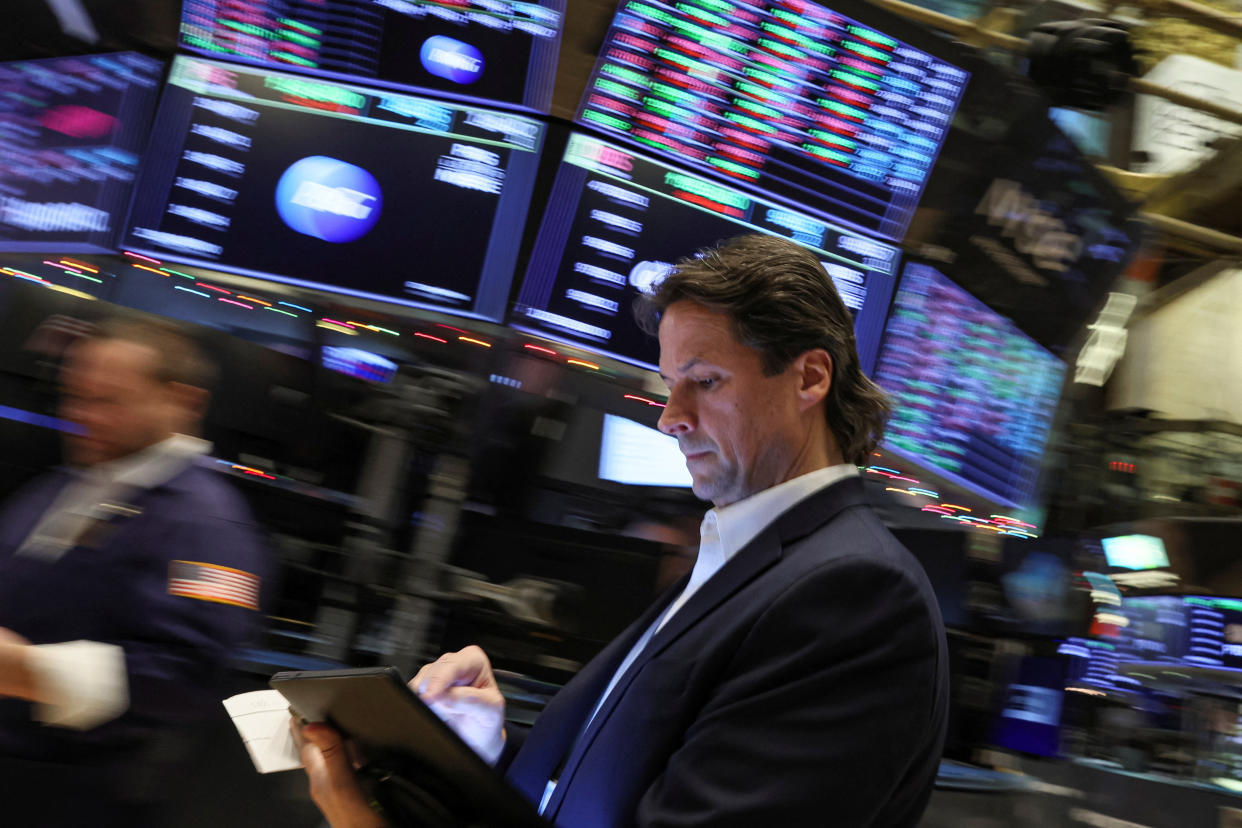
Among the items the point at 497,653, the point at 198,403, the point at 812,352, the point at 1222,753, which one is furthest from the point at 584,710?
the point at 1222,753

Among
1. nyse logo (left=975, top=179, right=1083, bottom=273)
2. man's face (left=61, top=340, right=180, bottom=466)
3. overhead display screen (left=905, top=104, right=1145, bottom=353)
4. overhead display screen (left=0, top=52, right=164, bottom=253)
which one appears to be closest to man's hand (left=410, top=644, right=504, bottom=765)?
man's face (left=61, top=340, right=180, bottom=466)

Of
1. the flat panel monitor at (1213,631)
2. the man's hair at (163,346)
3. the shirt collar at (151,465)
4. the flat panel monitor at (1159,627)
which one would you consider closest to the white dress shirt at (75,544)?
the shirt collar at (151,465)

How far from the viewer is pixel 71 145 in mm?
3316

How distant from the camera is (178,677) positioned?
2.07 metres

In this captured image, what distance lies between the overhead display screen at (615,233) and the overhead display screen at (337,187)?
0.12 m

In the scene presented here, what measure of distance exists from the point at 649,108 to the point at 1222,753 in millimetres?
4453

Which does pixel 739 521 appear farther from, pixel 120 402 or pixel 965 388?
pixel 965 388

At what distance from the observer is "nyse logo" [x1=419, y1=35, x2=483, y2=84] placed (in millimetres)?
3238

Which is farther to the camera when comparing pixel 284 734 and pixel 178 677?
pixel 178 677

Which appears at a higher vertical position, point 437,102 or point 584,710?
point 437,102

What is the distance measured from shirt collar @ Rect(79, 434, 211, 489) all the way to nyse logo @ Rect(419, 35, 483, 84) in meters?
1.52

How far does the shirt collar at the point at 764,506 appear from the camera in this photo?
1393 millimetres

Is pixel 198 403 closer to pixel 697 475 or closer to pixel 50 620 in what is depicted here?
pixel 50 620

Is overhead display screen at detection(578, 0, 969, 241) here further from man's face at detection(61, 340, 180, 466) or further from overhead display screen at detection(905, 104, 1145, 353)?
man's face at detection(61, 340, 180, 466)
